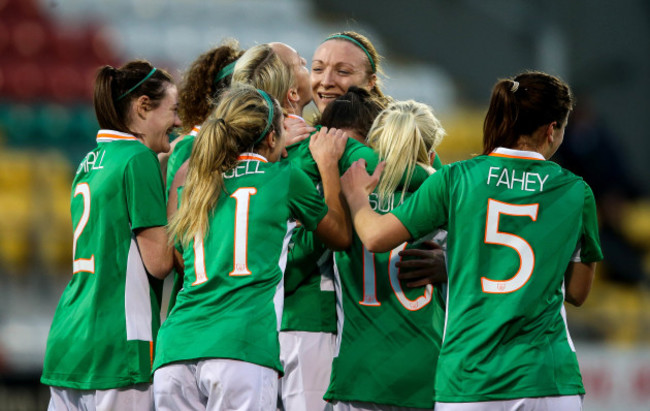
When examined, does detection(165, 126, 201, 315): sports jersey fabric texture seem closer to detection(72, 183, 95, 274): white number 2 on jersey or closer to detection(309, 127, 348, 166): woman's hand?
detection(72, 183, 95, 274): white number 2 on jersey

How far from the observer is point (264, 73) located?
150 inches

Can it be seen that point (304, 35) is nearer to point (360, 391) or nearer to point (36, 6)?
point (36, 6)

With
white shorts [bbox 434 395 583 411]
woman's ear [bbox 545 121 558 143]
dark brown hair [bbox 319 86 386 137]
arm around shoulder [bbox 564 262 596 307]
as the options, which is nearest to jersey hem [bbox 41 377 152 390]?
white shorts [bbox 434 395 583 411]

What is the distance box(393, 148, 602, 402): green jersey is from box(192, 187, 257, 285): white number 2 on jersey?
1.77 ft

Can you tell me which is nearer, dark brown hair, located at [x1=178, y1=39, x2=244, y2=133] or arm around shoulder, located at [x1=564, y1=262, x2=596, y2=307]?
arm around shoulder, located at [x1=564, y1=262, x2=596, y2=307]

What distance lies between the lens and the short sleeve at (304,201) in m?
3.33

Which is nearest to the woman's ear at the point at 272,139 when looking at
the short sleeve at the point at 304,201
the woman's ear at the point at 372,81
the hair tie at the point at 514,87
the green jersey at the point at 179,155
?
the short sleeve at the point at 304,201

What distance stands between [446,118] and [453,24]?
2683 mm

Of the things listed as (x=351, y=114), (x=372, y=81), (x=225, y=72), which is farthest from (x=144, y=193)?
(x=372, y=81)

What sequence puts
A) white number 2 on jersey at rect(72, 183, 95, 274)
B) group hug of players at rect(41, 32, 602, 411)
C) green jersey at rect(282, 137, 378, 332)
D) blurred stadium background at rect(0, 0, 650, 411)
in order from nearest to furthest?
group hug of players at rect(41, 32, 602, 411)
white number 2 on jersey at rect(72, 183, 95, 274)
green jersey at rect(282, 137, 378, 332)
blurred stadium background at rect(0, 0, 650, 411)

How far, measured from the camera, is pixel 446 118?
1238 centimetres

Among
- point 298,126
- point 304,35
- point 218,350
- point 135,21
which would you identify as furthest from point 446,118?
point 218,350

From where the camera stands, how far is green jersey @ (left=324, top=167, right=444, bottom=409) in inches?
136

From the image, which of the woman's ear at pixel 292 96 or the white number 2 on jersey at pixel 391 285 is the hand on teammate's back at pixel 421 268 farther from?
the woman's ear at pixel 292 96
